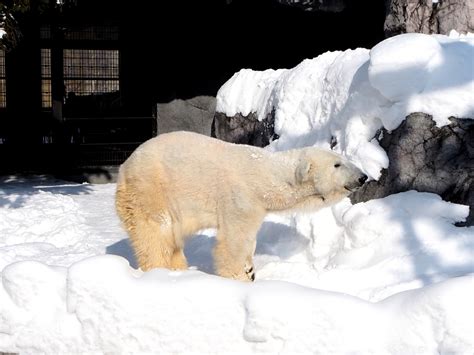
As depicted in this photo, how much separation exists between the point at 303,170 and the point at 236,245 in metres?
0.73

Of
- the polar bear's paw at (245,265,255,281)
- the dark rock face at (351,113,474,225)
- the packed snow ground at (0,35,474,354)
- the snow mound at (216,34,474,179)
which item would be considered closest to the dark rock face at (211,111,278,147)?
the packed snow ground at (0,35,474,354)

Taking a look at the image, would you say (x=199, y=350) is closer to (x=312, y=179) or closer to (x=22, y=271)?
(x=22, y=271)

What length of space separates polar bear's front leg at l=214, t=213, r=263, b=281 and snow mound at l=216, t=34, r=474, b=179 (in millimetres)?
1285

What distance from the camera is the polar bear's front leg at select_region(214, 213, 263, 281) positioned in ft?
16.9

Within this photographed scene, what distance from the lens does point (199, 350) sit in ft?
11.5

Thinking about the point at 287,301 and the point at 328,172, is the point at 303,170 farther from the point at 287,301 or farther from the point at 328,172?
the point at 287,301

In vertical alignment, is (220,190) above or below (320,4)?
below

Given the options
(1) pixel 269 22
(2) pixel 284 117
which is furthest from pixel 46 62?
(2) pixel 284 117

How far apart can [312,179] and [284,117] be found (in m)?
2.05

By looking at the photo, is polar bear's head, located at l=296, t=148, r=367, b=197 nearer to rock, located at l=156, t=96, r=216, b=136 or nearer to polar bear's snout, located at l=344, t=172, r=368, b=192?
polar bear's snout, located at l=344, t=172, r=368, b=192

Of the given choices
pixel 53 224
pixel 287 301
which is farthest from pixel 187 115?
pixel 287 301

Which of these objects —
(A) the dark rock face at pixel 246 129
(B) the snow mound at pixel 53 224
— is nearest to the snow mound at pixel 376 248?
(A) the dark rock face at pixel 246 129

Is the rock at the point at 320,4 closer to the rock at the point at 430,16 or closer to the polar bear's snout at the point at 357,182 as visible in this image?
the rock at the point at 430,16

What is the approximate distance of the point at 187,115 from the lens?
12.9 meters
